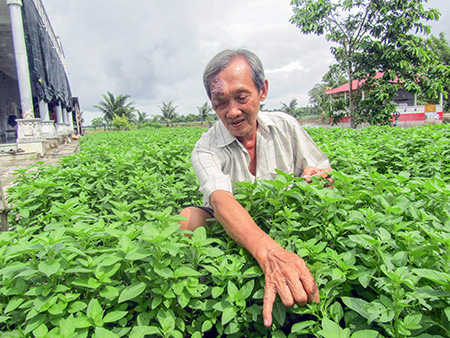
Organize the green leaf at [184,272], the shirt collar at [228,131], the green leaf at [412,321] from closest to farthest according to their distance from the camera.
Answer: the green leaf at [412,321] → the green leaf at [184,272] → the shirt collar at [228,131]

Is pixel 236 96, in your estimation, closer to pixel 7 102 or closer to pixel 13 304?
pixel 13 304

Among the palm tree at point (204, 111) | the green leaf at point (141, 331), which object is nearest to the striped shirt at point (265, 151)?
the green leaf at point (141, 331)

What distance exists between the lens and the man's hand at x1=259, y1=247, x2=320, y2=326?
1.01 m

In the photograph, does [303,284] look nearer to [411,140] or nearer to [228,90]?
[228,90]

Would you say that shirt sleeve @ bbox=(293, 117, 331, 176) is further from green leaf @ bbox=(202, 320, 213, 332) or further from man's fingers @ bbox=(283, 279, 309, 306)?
green leaf @ bbox=(202, 320, 213, 332)

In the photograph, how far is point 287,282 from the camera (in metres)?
1.05

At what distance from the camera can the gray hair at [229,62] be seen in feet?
6.15

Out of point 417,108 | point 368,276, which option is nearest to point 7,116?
point 368,276

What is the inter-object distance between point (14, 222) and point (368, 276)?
2.68 meters

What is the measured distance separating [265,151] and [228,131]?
327 millimetres

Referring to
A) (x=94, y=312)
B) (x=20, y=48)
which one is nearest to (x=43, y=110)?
(x=20, y=48)

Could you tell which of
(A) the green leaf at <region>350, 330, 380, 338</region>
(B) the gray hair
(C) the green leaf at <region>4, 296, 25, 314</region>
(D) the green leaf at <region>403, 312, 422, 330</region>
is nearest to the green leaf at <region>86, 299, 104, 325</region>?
(C) the green leaf at <region>4, 296, 25, 314</region>

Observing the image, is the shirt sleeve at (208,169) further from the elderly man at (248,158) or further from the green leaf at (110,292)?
the green leaf at (110,292)

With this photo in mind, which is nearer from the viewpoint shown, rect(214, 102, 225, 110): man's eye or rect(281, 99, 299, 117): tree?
rect(214, 102, 225, 110): man's eye
